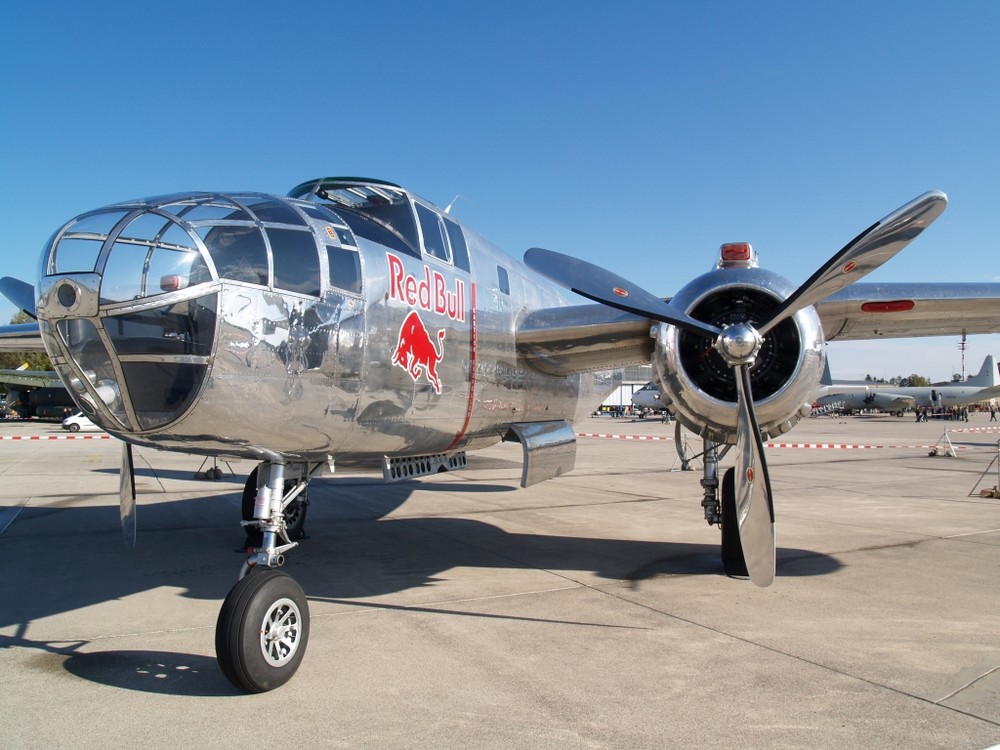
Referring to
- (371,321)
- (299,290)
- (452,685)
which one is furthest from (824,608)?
(299,290)

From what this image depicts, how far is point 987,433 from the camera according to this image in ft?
135

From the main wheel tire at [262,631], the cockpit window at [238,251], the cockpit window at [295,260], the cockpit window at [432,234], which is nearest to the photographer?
the main wheel tire at [262,631]

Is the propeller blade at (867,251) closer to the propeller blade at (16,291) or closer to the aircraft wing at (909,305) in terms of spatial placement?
the aircraft wing at (909,305)

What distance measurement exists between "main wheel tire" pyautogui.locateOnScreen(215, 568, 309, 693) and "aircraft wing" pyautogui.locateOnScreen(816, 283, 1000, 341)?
18.5 ft

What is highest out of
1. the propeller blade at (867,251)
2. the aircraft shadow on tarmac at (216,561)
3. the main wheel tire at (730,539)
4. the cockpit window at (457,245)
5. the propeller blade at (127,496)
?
the cockpit window at (457,245)

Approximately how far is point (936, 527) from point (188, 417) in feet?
35.4

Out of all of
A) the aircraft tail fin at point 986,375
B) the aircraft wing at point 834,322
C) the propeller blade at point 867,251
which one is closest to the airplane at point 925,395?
the aircraft tail fin at point 986,375

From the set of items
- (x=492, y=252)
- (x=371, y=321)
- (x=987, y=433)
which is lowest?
(x=987, y=433)

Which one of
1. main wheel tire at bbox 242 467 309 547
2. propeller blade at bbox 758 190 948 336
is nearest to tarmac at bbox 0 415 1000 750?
main wheel tire at bbox 242 467 309 547

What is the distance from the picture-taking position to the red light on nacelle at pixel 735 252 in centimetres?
723

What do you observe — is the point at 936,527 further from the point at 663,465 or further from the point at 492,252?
the point at 663,465

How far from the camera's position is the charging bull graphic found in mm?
5555

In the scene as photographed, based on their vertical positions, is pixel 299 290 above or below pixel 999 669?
above

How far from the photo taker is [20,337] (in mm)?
8797
